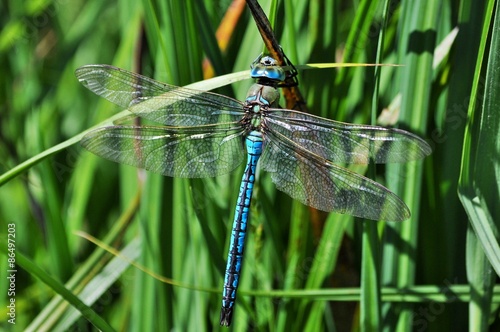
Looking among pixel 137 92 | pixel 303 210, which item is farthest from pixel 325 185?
pixel 137 92

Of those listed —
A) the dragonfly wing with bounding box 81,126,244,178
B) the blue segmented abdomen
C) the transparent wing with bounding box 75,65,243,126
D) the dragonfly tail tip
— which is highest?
the transparent wing with bounding box 75,65,243,126

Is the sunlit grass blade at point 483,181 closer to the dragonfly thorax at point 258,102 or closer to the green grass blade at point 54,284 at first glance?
the dragonfly thorax at point 258,102

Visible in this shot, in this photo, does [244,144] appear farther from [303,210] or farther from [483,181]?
[483,181]

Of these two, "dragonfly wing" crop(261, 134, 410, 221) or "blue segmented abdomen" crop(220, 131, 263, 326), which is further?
"blue segmented abdomen" crop(220, 131, 263, 326)

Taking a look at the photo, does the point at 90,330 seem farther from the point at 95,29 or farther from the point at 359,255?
the point at 95,29

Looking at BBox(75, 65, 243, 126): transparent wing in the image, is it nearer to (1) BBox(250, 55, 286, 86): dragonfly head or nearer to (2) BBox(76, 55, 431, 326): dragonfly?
(2) BBox(76, 55, 431, 326): dragonfly

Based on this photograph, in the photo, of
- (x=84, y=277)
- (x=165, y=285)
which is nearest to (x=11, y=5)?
(x=84, y=277)

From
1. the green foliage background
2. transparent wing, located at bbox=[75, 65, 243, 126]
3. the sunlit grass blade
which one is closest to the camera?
the sunlit grass blade

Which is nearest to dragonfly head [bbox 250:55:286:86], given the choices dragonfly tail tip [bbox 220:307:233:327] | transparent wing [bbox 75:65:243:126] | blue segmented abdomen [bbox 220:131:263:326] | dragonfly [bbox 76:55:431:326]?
dragonfly [bbox 76:55:431:326]
